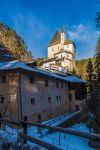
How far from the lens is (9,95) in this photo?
92.0ft

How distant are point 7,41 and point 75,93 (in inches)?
1949

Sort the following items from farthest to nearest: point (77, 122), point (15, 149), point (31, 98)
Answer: point (77, 122) < point (31, 98) < point (15, 149)

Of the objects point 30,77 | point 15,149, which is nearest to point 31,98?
point 30,77

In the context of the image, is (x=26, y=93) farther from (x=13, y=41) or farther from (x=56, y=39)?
(x=56, y=39)

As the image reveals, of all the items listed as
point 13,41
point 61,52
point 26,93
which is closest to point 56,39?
point 61,52

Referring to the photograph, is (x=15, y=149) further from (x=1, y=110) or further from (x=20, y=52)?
(x=20, y=52)

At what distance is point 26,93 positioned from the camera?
29.0m

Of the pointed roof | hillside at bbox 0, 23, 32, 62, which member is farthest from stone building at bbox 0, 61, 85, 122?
the pointed roof

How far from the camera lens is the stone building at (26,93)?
27.6m

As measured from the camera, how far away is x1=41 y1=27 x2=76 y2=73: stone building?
93562 mm

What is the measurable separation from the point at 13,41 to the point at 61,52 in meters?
22.5

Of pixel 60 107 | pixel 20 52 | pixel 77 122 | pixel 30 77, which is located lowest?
pixel 77 122

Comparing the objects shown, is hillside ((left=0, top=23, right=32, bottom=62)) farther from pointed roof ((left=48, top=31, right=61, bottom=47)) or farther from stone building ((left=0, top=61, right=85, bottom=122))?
stone building ((left=0, top=61, right=85, bottom=122))

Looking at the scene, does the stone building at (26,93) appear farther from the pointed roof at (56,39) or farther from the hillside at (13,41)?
the pointed roof at (56,39)
